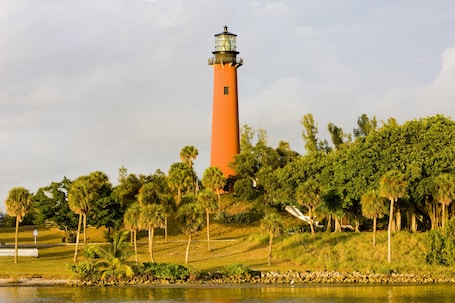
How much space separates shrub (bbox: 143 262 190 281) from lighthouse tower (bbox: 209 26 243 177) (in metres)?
37.7

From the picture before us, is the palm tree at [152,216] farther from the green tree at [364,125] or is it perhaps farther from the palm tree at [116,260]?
the green tree at [364,125]

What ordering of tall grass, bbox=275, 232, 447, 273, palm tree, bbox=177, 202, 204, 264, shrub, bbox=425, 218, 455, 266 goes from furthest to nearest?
1. palm tree, bbox=177, 202, 204, 264
2. tall grass, bbox=275, 232, 447, 273
3. shrub, bbox=425, 218, 455, 266

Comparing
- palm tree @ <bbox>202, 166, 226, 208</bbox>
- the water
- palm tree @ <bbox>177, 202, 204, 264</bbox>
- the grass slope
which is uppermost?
palm tree @ <bbox>202, 166, 226, 208</bbox>

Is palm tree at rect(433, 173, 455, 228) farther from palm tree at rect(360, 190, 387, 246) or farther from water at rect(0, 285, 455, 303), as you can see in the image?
water at rect(0, 285, 455, 303)

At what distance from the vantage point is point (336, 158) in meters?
86.3

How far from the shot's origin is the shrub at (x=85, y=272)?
6575 cm

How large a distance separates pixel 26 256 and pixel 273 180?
28.1 m

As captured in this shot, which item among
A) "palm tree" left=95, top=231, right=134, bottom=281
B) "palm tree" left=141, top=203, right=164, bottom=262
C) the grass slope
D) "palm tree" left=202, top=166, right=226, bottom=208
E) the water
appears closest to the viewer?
the water

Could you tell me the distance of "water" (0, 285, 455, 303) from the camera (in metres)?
56.6

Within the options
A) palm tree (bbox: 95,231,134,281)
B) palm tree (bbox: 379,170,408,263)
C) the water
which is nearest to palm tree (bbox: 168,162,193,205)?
palm tree (bbox: 95,231,134,281)

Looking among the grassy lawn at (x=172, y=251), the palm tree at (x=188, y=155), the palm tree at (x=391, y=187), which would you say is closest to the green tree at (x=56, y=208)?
the grassy lawn at (x=172, y=251)

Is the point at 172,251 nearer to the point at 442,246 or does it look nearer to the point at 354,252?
the point at 354,252

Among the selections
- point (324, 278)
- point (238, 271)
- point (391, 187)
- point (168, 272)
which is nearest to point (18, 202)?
point (168, 272)

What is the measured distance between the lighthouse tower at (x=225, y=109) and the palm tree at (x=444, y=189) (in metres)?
33.4
